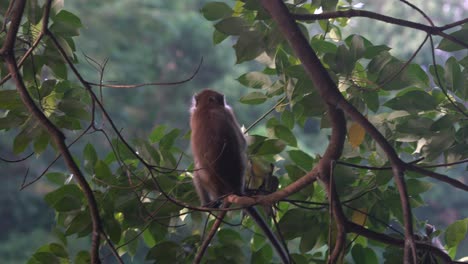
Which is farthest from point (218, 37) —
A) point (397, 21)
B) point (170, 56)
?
point (170, 56)

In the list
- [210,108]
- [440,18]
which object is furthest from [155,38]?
[210,108]

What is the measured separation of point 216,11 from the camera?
1.45m

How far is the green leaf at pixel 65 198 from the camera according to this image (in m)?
1.37

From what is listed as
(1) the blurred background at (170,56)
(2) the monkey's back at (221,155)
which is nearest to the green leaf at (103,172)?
(2) the monkey's back at (221,155)

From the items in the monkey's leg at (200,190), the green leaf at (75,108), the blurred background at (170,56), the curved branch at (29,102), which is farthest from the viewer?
the blurred background at (170,56)

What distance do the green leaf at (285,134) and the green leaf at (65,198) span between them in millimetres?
470

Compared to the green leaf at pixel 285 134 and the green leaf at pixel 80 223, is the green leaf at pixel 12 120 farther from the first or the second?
the green leaf at pixel 285 134

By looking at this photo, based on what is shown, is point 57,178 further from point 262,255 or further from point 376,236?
point 376,236

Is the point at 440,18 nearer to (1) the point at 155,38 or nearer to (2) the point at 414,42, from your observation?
(2) the point at 414,42

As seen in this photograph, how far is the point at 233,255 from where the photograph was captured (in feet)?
4.76

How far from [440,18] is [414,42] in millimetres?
736

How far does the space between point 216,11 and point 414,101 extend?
1.55ft

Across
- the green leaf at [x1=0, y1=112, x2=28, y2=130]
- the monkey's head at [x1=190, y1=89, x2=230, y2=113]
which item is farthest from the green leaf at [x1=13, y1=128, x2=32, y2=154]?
the monkey's head at [x1=190, y1=89, x2=230, y2=113]

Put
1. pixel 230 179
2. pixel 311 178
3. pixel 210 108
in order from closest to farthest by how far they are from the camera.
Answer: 1. pixel 311 178
2. pixel 230 179
3. pixel 210 108
